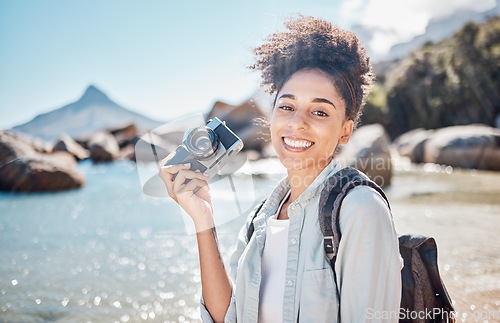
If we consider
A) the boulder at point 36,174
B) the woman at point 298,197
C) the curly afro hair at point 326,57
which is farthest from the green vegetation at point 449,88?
the woman at point 298,197

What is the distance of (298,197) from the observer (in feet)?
4.68

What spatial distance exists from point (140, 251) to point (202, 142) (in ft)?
10.9

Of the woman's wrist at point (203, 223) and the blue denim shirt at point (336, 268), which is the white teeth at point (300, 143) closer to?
the blue denim shirt at point (336, 268)

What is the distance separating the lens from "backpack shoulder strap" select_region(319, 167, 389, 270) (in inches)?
44.5

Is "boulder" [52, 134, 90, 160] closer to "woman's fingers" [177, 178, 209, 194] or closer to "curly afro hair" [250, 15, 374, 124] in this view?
"woman's fingers" [177, 178, 209, 194]

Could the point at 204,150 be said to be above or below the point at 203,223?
above

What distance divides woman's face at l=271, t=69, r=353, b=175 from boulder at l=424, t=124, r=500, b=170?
38.7 feet

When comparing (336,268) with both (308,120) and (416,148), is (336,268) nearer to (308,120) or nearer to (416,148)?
(308,120)

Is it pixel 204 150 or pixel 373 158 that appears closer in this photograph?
pixel 204 150

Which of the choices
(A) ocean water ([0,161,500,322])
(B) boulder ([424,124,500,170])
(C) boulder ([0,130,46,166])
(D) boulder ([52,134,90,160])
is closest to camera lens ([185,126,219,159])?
(A) ocean water ([0,161,500,322])

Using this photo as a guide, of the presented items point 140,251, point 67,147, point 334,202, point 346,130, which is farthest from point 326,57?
point 67,147

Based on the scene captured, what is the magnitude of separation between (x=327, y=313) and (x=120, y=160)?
69.8ft

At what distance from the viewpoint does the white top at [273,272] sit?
1336mm

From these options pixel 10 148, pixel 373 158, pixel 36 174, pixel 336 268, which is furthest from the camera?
pixel 10 148
